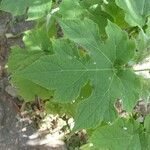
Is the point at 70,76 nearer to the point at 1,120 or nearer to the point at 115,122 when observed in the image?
the point at 115,122

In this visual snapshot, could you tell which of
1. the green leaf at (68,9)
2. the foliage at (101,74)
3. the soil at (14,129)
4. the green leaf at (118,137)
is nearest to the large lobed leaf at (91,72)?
the foliage at (101,74)

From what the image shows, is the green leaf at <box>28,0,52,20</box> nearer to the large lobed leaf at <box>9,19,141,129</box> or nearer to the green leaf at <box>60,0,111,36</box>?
the green leaf at <box>60,0,111,36</box>

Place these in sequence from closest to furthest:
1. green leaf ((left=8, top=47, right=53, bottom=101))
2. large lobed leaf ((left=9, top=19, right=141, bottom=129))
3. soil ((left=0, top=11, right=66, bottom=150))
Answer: large lobed leaf ((left=9, top=19, right=141, bottom=129)) < green leaf ((left=8, top=47, right=53, bottom=101)) < soil ((left=0, top=11, right=66, bottom=150))

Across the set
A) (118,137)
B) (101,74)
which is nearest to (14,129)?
(118,137)

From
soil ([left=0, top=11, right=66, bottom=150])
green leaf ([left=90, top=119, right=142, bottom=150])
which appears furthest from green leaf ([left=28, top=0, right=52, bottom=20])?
soil ([left=0, top=11, right=66, bottom=150])

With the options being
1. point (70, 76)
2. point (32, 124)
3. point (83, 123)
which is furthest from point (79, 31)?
point (32, 124)

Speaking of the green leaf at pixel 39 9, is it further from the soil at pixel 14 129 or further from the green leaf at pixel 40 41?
the soil at pixel 14 129
